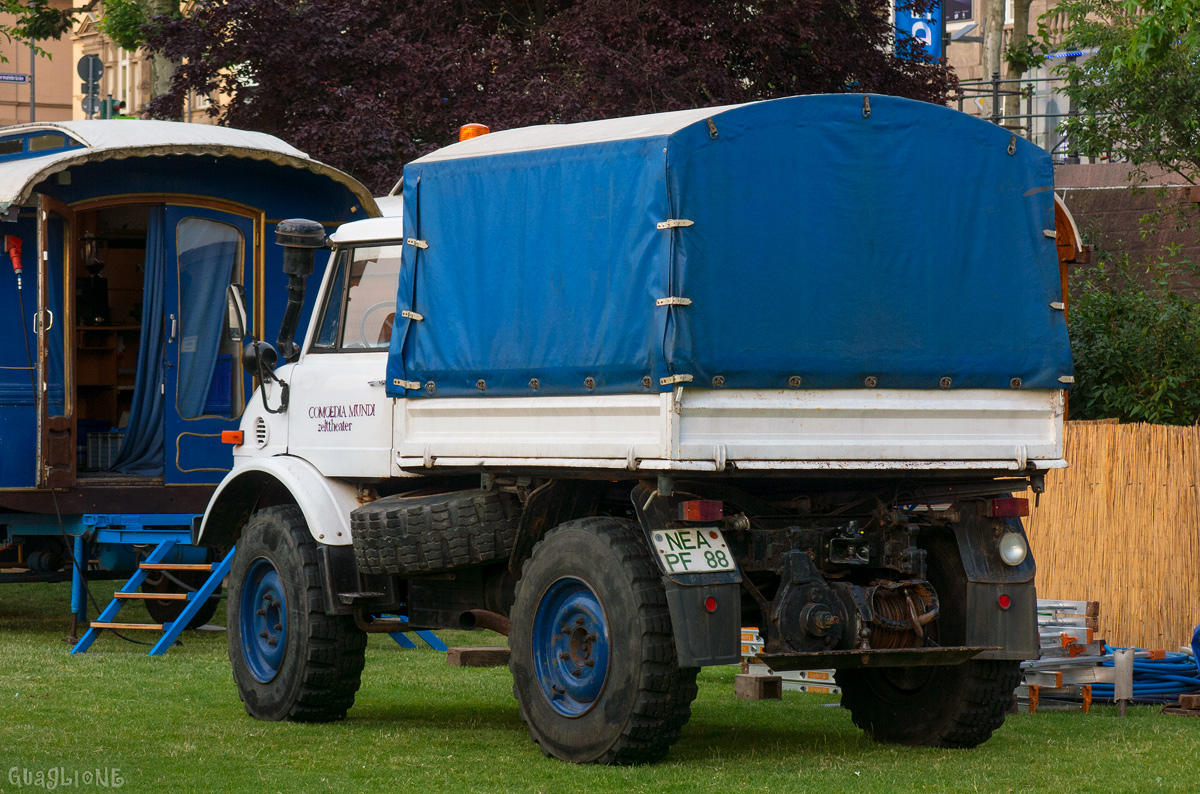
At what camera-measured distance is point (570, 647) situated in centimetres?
818

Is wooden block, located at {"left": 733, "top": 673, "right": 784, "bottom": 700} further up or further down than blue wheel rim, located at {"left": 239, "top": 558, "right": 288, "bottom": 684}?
further down

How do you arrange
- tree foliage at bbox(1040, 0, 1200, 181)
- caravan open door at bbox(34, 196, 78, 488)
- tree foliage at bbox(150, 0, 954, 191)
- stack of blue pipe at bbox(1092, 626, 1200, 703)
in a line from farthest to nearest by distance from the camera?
1. tree foliage at bbox(1040, 0, 1200, 181)
2. tree foliage at bbox(150, 0, 954, 191)
3. caravan open door at bbox(34, 196, 78, 488)
4. stack of blue pipe at bbox(1092, 626, 1200, 703)

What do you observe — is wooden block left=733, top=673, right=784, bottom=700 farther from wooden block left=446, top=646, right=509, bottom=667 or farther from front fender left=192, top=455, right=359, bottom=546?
front fender left=192, top=455, right=359, bottom=546

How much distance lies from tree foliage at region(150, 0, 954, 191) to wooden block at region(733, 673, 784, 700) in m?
7.70

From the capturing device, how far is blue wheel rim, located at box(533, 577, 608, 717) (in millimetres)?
8008

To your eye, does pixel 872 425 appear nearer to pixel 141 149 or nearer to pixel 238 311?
pixel 238 311

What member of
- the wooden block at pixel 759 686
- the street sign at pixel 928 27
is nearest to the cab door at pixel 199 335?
Answer: the wooden block at pixel 759 686

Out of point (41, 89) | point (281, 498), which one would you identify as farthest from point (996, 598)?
point (41, 89)

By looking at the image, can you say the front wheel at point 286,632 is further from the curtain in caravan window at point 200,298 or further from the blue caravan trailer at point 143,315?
the curtain in caravan window at point 200,298

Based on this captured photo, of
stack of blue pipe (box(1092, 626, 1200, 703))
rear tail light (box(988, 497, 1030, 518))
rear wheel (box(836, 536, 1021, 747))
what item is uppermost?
rear tail light (box(988, 497, 1030, 518))

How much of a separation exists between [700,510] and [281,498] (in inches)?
137

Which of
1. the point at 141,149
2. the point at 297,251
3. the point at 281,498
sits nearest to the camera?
the point at 297,251

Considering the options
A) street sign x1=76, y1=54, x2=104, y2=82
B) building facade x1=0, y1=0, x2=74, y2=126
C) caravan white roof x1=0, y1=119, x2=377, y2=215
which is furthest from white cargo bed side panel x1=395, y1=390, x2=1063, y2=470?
building facade x1=0, y1=0, x2=74, y2=126

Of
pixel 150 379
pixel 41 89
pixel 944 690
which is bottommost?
pixel 944 690
